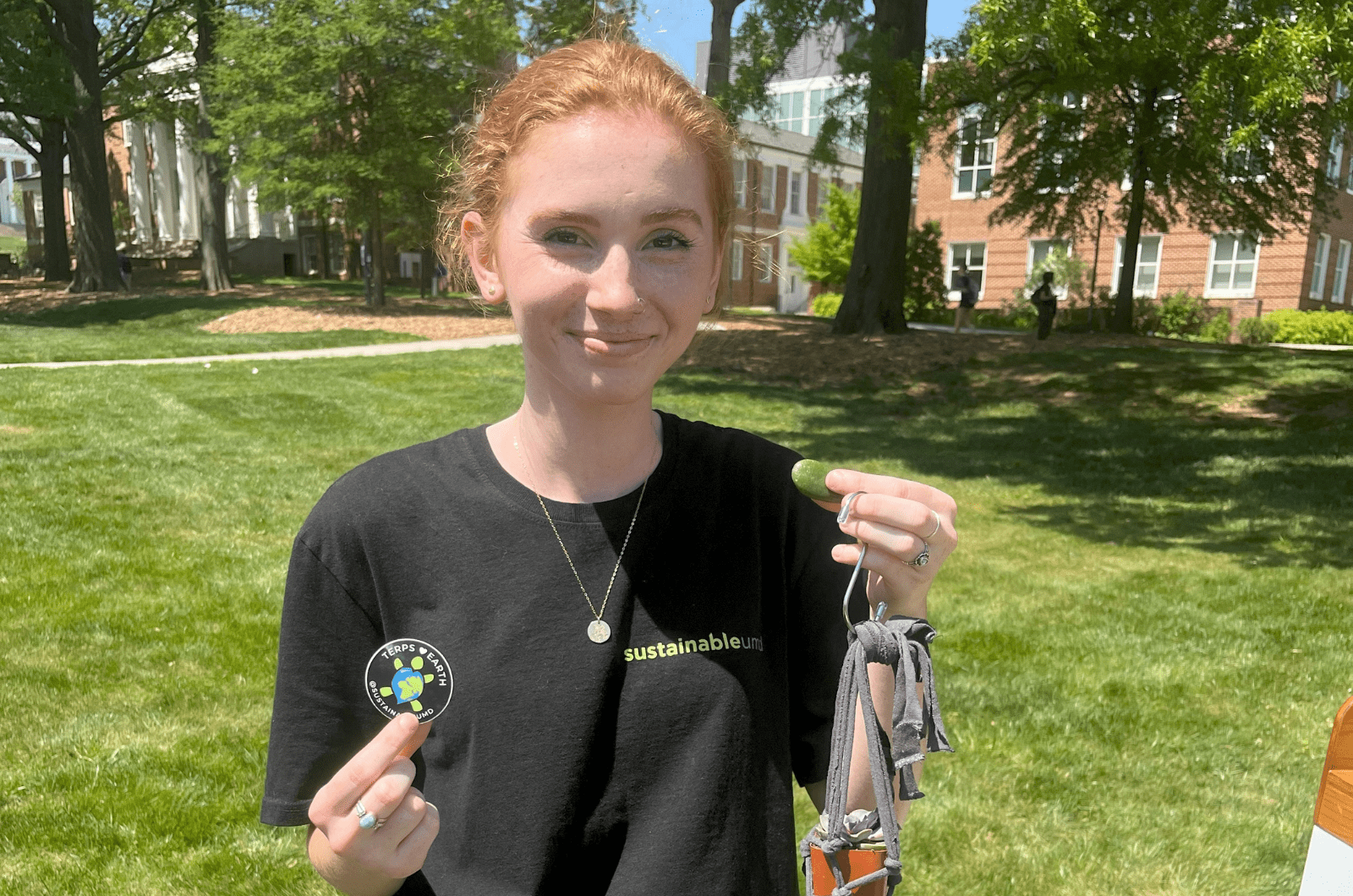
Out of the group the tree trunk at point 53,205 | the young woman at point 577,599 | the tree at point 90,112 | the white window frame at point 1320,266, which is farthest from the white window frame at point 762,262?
the white window frame at point 1320,266

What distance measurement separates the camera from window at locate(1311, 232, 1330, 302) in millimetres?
36594

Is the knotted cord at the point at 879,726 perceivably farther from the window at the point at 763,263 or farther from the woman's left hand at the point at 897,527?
the window at the point at 763,263

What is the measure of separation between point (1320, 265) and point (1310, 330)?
7.43 m

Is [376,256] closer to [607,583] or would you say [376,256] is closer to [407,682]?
[607,583]

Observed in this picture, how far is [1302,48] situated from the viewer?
8.88 metres

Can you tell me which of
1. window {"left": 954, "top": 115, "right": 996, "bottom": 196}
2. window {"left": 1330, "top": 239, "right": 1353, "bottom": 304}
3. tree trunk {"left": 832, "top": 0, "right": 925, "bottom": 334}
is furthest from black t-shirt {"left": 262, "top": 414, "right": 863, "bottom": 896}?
window {"left": 1330, "top": 239, "right": 1353, "bottom": 304}

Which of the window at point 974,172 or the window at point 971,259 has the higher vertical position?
the window at point 974,172

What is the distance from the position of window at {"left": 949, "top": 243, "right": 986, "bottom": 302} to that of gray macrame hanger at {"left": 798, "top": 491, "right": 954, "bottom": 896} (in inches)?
1617

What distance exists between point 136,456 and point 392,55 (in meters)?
17.4

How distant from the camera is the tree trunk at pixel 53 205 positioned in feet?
112

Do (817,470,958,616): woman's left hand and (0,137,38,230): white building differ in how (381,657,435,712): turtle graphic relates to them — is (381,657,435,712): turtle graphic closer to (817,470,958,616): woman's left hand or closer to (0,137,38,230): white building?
(817,470,958,616): woman's left hand

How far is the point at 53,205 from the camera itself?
1405 inches

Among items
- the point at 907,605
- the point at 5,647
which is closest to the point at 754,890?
the point at 907,605

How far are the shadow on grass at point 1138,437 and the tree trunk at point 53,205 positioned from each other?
2609 centimetres
